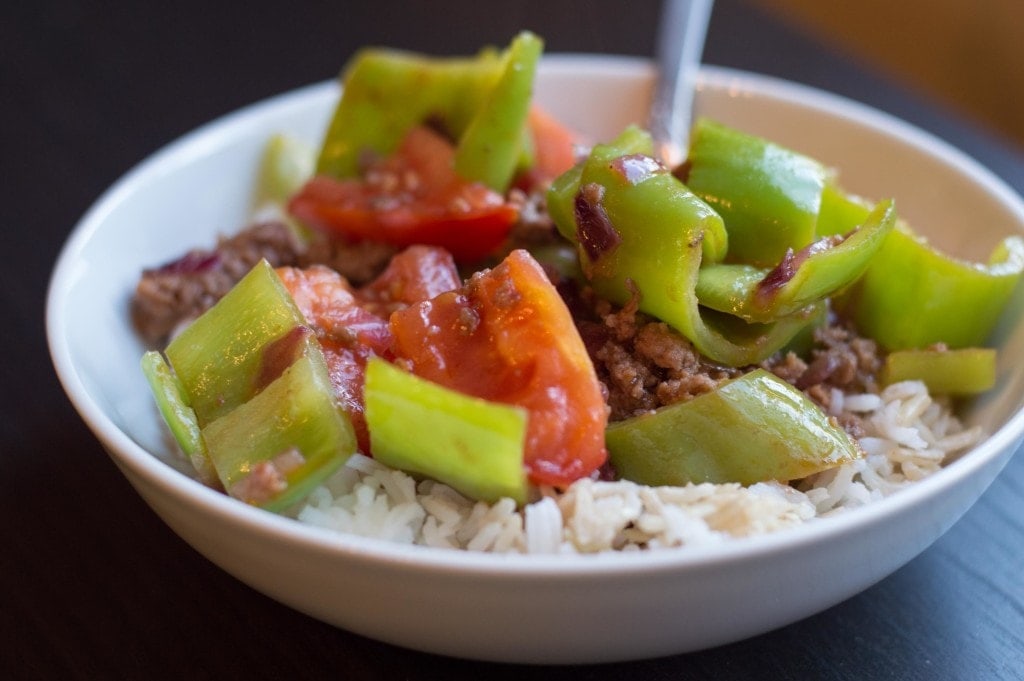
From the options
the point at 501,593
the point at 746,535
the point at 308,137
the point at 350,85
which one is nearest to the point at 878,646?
the point at 746,535

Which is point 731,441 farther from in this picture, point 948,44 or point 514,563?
point 948,44

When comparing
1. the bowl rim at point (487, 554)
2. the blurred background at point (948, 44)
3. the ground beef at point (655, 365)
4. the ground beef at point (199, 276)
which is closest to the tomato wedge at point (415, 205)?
the ground beef at point (199, 276)

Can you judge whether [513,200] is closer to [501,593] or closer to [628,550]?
[628,550]

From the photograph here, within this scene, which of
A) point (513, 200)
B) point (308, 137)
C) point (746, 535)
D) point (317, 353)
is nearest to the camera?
point (746, 535)

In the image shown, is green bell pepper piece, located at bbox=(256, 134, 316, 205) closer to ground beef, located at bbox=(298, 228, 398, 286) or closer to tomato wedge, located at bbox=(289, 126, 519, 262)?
tomato wedge, located at bbox=(289, 126, 519, 262)

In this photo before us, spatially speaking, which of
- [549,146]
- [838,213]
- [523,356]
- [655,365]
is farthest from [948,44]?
[523,356]

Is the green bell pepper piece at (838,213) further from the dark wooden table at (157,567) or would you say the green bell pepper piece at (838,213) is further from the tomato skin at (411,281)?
the tomato skin at (411,281)

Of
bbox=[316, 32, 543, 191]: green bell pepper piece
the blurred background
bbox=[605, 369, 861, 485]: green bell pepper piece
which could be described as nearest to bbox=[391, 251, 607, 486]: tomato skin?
bbox=[605, 369, 861, 485]: green bell pepper piece
